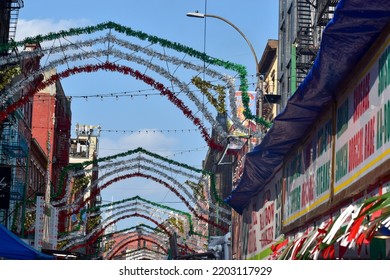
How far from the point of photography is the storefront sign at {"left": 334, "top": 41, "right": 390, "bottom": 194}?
35.3 ft

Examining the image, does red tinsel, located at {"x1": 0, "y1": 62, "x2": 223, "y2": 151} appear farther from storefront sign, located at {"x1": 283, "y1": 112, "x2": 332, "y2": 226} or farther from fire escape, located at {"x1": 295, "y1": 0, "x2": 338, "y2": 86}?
fire escape, located at {"x1": 295, "y1": 0, "x2": 338, "y2": 86}

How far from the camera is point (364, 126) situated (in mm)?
12227

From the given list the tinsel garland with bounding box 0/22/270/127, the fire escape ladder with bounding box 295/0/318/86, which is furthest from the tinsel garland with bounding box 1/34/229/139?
the fire escape ladder with bounding box 295/0/318/86

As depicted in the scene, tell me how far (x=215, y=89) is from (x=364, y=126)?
43.8ft

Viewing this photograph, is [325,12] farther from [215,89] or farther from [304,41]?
[215,89]

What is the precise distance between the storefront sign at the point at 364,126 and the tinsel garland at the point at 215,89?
1054 centimetres

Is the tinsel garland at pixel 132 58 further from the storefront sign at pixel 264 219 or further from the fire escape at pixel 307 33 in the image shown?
the fire escape at pixel 307 33

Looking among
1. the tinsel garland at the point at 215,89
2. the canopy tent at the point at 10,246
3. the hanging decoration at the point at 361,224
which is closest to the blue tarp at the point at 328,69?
the tinsel garland at the point at 215,89

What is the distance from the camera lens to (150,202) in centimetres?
6756

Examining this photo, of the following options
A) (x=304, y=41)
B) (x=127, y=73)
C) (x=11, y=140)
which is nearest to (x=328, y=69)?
(x=127, y=73)

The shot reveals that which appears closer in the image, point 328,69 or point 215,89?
point 328,69

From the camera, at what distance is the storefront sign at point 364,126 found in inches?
424
